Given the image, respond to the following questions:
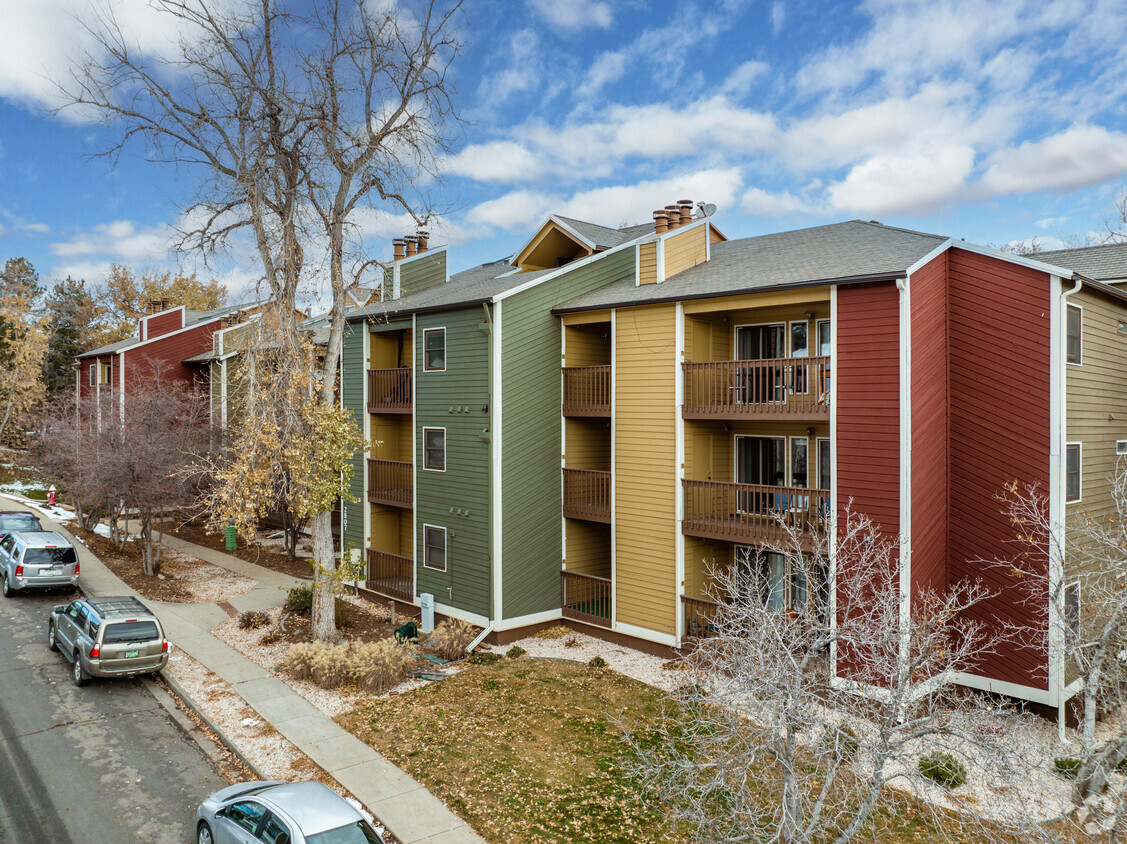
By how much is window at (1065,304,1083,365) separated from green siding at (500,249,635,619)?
36.9ft

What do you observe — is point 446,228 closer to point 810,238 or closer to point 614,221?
point 810,238

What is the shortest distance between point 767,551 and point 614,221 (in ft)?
114

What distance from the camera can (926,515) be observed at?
44.6 ft

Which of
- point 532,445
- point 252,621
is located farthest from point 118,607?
point 532,445

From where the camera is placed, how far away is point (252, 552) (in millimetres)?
28781

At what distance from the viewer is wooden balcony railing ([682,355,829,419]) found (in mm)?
14398

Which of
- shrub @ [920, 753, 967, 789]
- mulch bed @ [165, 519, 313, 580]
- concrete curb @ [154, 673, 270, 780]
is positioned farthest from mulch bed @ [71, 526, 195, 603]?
shrub @ [920, 753, 967, 789]

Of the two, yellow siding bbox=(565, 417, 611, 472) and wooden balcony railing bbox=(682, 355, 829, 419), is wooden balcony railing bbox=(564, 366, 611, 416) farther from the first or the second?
wooden balcony railing bbox=(682, 355, 829, 419)

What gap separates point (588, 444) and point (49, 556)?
686 inches

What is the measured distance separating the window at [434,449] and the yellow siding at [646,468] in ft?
16.9

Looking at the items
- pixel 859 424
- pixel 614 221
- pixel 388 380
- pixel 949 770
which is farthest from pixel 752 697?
pixel 614 221

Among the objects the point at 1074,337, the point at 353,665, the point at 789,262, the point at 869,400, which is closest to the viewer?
the point at 869,400

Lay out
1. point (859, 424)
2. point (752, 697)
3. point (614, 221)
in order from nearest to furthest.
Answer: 1. point (752, 697)
2. point (859, 424)
3. point (614, 221)

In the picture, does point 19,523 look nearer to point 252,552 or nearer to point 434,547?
point 252,552
